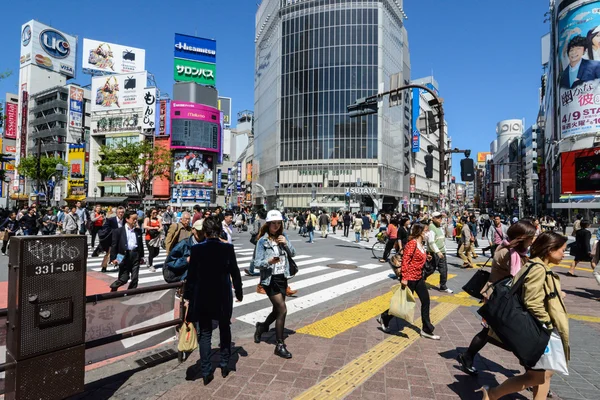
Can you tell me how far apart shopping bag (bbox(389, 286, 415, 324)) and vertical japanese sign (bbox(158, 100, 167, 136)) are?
64.8m

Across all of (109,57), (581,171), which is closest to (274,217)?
(581,171)

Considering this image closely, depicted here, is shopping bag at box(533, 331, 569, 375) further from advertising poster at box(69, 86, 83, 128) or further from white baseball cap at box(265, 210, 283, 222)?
advertising poster at box(69, 86, 83, 128)

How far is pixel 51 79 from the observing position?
83.9m

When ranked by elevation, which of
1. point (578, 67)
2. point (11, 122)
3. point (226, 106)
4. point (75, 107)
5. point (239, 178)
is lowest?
point (239, 178)

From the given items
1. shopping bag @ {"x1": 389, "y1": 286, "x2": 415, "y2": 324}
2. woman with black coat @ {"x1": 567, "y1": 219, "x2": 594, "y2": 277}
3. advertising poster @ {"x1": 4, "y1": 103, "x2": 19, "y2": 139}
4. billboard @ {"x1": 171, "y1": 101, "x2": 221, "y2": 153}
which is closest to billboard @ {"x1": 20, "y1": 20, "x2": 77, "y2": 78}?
advertising poster @ {"x1": 4, "y1": 103, "x2": 19, "y2": 139}

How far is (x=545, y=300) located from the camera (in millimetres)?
2961

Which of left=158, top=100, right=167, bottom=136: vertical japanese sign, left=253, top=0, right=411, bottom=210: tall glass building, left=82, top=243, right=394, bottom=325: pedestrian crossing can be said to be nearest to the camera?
left=82, top=243, right=394, bottom=325: pedestrian crossing

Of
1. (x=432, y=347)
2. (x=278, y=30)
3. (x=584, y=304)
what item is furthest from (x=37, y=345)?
(x=278, y=30)

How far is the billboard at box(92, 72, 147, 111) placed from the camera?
64312 millimetres

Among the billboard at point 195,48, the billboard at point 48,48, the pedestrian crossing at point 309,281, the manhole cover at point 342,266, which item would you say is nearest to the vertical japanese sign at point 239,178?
the billboard at point 195,48

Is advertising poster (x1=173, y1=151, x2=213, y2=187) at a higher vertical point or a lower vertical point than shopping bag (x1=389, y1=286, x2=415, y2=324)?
higher

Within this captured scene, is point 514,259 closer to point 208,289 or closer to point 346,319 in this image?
point 346,319

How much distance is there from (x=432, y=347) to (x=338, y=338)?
1270 mm

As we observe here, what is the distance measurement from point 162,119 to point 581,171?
6252 centimetres
